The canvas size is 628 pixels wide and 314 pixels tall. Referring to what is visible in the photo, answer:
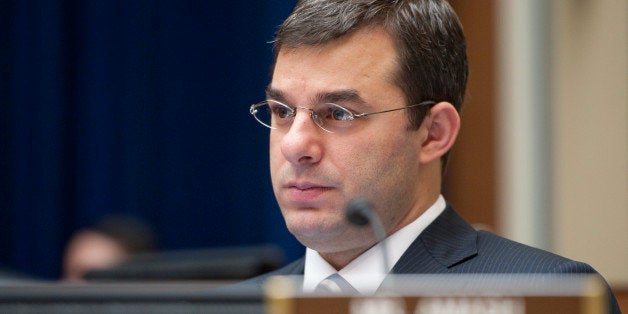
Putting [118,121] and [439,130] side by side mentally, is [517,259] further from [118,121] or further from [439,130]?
[118,121]

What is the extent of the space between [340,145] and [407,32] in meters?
0.27

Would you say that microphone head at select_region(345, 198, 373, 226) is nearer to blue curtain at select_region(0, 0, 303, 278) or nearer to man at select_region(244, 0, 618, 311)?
man at select_region(244, 0, 618, 311)

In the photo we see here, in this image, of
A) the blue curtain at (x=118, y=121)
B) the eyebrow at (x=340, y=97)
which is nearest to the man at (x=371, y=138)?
the eyebrow at (x=340, y=97)

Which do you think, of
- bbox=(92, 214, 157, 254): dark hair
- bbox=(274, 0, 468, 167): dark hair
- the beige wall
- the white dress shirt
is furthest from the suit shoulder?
bbox=(92, 214, 157, 254): dark hair

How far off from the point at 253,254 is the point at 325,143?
1.94 ft

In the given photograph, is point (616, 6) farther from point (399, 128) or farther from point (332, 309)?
point (332, 309)

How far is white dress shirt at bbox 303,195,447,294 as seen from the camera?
1931 mm

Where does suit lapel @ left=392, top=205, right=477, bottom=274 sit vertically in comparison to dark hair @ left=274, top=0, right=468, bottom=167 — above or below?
below

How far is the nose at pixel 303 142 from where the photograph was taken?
1.85m

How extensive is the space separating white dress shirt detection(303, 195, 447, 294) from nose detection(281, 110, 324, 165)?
0.77 ft

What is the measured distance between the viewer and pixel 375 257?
1932 millimetres

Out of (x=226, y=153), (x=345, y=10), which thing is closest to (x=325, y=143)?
(x=345, y=10)

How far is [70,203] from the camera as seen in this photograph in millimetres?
4582

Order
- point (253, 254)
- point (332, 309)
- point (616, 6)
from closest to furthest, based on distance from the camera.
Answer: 1. point (332, 309)
2. point (253, 254)
3. point (616, 6)
